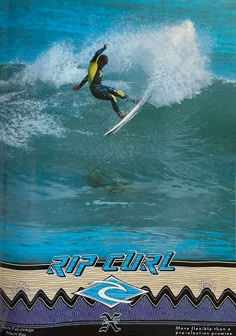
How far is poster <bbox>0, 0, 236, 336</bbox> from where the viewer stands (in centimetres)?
236

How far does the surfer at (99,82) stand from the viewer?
241 cm

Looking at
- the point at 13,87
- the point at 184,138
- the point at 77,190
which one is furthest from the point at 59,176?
→ the point at 184,138

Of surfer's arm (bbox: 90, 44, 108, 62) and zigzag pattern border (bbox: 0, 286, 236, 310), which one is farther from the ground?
surfer's arm (bbox: 90, 44, 108, 62)

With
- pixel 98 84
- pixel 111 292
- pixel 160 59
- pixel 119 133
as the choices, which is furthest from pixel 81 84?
pixel 111 292

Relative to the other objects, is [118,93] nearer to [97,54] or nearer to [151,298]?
[97,54]

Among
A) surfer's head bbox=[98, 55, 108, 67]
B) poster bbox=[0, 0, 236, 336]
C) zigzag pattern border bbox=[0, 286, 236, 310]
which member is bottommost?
zigzag pattern border bbox=[0, 286, 236, 310]

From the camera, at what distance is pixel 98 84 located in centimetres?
242

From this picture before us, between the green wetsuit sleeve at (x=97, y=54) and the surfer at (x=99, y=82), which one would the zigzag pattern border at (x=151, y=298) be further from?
the green wetsuit sleeve at (x=97, y=54)

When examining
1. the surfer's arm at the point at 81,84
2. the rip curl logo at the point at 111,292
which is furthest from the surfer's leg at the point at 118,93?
the rip curl logo at the point at 111,292

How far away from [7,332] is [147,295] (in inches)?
27.7

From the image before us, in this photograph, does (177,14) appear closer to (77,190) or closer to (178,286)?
(77,190)

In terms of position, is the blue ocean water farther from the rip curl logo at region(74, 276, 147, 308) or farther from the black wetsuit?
the rip curl logo at region(74, 276, 147, 308)

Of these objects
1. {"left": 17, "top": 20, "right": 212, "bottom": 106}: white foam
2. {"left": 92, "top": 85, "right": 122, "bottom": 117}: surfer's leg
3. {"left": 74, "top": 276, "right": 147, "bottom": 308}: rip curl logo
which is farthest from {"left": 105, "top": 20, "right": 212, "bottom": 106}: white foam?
{"left": 74, "top": 276, "right": 147, "bottom": 308}: rip curl logo

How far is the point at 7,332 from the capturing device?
2.38 metres
